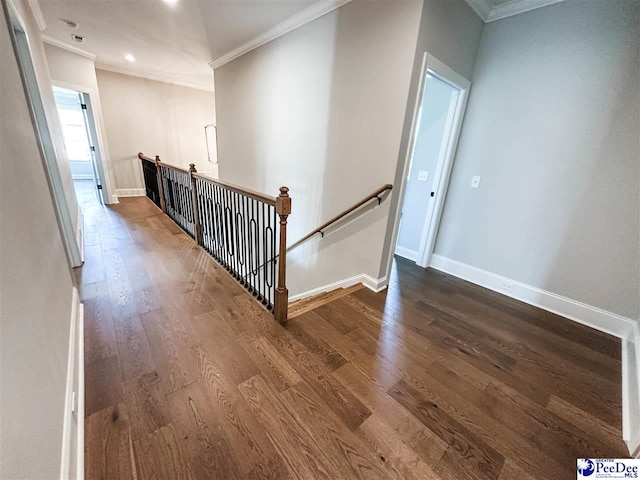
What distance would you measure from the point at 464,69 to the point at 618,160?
144 centimetres

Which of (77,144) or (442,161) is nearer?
(442,161)

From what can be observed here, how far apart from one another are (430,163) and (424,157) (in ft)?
0.36

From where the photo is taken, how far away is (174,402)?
131cm

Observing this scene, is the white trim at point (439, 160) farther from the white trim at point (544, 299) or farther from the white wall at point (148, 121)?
the white wall at point (148, 121)

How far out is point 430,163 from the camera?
3014 millimetres

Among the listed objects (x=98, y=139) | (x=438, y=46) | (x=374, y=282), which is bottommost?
(x=374, y=282)


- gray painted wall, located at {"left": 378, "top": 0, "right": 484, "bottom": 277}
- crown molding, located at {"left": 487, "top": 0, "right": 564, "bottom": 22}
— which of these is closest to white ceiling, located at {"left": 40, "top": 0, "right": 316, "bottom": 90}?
gray painted wall, located at {"left": 378, "top": 0, "right": 484, "bottom": 277}

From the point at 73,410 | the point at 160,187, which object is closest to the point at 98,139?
the point at 160,187

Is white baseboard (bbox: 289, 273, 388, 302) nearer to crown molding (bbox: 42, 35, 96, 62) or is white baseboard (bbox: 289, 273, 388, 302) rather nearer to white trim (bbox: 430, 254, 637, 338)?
white trim (bbox: 430, 254, 637, 338)

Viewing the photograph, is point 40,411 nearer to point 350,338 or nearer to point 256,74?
point 350,338

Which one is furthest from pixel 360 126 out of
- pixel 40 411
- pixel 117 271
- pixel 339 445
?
pixel 117 271

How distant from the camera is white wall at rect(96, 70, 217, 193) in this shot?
17.2 feet

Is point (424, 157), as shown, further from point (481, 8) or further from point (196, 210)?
point (196, 210)

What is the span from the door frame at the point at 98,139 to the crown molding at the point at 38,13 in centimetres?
101
